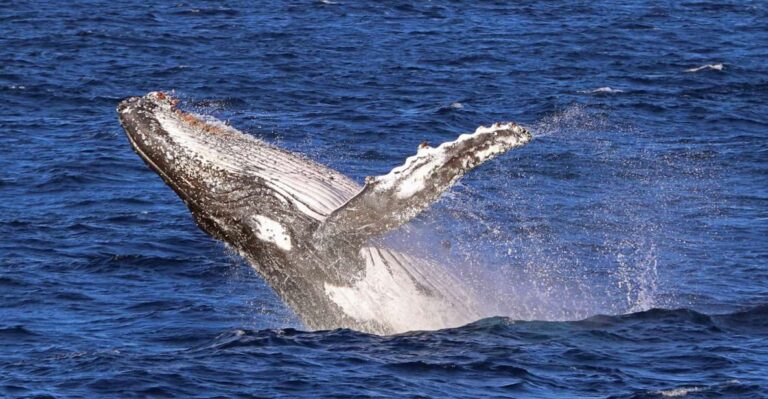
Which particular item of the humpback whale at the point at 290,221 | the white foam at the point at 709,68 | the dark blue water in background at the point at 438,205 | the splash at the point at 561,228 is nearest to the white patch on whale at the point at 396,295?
the humpback whale at the point at 290,221

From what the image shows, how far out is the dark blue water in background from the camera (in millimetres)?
16797

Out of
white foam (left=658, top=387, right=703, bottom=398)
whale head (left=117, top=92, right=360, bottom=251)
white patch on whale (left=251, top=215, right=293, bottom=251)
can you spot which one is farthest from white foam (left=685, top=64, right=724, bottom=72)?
white patch on whale (left=251, top=215, right=293, bottom=251)

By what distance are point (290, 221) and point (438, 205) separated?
331 inches

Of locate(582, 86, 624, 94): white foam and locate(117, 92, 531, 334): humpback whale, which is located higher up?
locate(117, 92, 531, 334): humpback whale

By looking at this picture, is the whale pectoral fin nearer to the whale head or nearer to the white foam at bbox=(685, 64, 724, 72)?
the whale head

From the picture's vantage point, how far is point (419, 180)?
15102 mm

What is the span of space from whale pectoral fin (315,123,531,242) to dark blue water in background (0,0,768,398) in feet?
5.70

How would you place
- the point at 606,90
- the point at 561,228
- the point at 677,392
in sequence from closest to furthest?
the point at 677,392 → the point at 561,228 → the point at 606,90

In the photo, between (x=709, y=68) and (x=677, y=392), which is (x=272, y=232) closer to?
(x=677, y=392)

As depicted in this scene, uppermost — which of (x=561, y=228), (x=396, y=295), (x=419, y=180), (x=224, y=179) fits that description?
(x=419, y=180)

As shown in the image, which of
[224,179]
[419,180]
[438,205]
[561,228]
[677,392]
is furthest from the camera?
[561,228]

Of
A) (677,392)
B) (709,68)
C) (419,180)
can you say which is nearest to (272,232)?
(419,180)

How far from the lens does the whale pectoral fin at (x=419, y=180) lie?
14.7 metres

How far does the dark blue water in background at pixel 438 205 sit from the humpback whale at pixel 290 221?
0.39 metres
